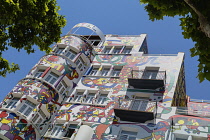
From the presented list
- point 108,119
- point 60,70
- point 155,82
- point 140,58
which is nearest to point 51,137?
point 108,119

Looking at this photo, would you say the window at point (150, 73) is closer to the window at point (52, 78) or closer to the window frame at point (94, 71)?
the window frame at point (94, 71)

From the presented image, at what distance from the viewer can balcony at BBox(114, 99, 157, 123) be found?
65.2 ft

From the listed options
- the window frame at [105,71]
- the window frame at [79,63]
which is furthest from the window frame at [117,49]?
the window frame at [79,63]

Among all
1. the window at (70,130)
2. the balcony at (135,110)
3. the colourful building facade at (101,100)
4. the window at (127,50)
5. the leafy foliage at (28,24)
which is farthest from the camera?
the window at (127,50)

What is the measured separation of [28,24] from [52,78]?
402 inches

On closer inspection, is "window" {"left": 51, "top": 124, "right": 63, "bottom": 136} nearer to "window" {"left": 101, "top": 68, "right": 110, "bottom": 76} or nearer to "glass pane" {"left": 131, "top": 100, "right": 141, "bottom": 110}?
"glass pane" {"left": 131, "top": 100, "right": 141, "bottom": 110}

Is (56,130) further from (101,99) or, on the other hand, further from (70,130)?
(101,99)

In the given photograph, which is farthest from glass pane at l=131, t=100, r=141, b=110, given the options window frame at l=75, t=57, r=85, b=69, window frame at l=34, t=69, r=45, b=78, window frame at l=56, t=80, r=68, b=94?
window frame at l=34, t=69, r=45, b=78

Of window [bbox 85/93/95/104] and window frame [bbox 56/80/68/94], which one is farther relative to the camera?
window frame [bbox 56/80/68/94]

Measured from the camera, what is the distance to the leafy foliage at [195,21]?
1059 centimetres

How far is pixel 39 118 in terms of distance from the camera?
878 inches

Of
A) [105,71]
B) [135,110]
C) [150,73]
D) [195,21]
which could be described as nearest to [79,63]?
[105,71]

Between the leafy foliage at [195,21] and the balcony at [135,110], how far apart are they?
9.02 meters

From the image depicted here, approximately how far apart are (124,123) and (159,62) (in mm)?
8600
